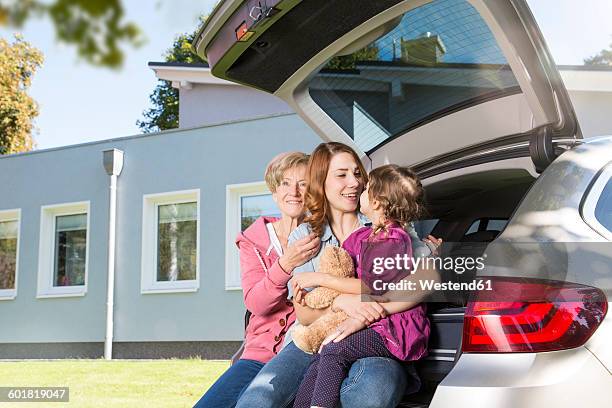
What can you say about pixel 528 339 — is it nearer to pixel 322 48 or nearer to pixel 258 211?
pixel 322 48

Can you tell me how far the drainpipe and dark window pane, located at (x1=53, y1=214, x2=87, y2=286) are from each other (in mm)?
1079

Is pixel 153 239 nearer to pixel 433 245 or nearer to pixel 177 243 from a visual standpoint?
pixel 177 243

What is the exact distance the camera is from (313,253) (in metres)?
2.49

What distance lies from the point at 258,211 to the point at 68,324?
4.36 metres

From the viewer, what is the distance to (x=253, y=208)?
38.0 feet

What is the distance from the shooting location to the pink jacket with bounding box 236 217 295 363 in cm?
257

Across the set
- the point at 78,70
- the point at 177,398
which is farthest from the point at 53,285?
the point at 78,70

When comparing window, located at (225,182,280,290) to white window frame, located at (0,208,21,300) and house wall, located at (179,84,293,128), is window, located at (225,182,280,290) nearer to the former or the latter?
white window frame, located at (0,208,21,300)

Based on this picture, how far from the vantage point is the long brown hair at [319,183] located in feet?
8.39

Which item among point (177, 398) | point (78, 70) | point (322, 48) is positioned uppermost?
point (322, 48)

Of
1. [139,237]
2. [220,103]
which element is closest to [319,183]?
[139,237]

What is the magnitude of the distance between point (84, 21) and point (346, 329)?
173cm

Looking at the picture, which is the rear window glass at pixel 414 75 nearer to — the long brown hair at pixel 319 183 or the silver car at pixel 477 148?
the silver car at pixel 477 148

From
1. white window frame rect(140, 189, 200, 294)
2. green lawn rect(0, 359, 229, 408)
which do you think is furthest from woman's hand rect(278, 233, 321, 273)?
white window frame rect(140, 189, 200, 294)
